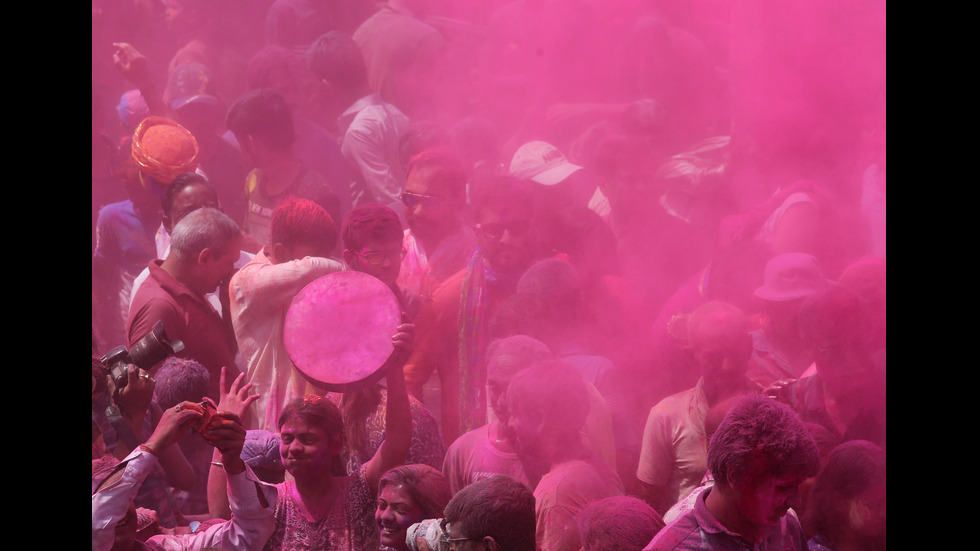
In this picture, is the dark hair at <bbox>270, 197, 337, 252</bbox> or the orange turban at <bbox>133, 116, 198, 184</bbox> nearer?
the dark hair at <bbox>270, 197, 337, 252</bbox>

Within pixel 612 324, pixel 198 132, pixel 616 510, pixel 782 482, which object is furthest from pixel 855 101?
pixel 198 132

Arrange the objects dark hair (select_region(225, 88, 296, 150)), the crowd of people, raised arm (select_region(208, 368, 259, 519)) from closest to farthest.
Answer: the crowd of people → raised arm (select_region(208, 368, 259, 519)) → dark hair (select_region(225, 88, 296, 150))

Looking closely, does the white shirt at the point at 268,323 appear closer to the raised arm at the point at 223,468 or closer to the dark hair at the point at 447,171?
the raised arm at the point at 223,468

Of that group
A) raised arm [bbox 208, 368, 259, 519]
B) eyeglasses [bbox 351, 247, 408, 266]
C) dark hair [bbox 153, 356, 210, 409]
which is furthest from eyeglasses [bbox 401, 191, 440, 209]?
dark hair [bbox 153, 356, 210, 409]

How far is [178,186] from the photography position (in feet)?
13.0

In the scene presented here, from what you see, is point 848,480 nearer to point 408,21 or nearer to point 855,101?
point 855,101

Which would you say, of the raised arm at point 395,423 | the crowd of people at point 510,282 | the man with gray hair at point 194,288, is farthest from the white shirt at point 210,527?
the man with gray hair at point 194,288

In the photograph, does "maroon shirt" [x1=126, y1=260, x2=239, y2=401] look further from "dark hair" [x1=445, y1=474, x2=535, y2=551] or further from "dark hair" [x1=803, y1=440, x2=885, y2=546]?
"dark hair" [x1=803, y1=440, x2=885, y2=546]

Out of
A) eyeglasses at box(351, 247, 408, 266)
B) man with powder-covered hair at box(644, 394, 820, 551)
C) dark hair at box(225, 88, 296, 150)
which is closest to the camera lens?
man with powder-covered hair at box(644, 394, 820, 551)

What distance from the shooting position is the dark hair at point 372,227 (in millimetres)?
3602

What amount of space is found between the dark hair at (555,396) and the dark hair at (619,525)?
294 mm

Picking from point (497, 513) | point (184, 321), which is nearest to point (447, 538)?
point (497, 513)

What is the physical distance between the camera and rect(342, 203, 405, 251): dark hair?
3.60m

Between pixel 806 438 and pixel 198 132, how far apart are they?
9.73ft
